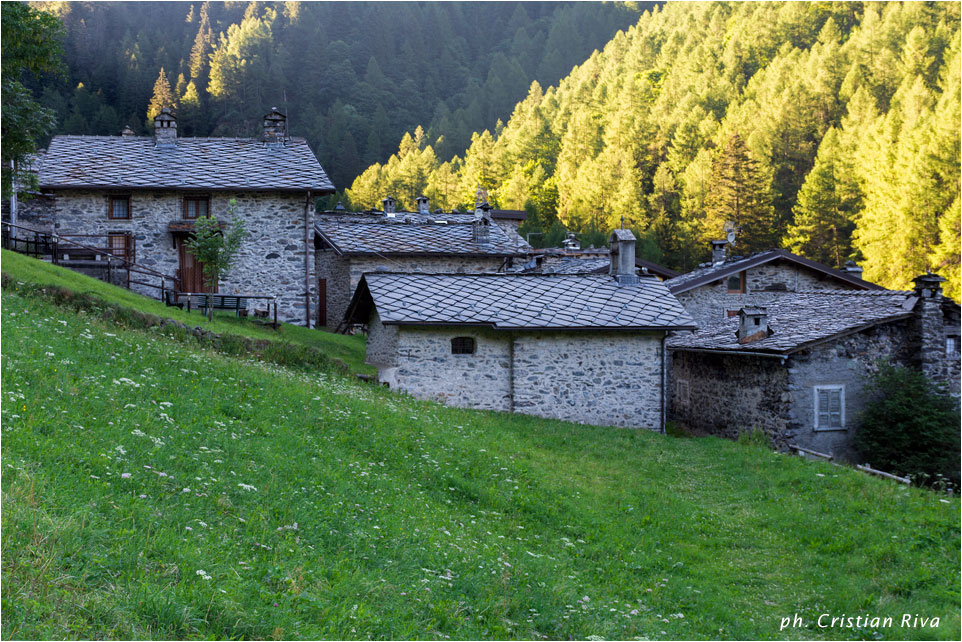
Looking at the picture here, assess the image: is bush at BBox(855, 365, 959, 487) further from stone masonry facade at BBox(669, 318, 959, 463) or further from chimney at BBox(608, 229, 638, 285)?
chimney at BBox(608, 229, 638, 285)

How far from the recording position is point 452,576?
22.2ft

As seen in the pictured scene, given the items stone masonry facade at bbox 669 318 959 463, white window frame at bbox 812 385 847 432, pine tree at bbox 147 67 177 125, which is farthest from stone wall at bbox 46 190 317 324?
pine tree at bbox 147 67 177 125

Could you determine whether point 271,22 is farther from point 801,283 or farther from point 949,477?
point 949,477

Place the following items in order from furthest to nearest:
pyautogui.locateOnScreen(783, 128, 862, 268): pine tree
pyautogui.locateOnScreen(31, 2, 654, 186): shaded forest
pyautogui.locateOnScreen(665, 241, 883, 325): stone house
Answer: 1. pyautogui.locateOnScreen(31, 2, 654, 186): shaded forest
2. pyautogui.locateOnScreen(783, 128, 862, 268): pine tree
3. pyautogui.locateOnScreen(665, 241, 883, 325): stone house

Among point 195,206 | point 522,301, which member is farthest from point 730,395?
point 195,206

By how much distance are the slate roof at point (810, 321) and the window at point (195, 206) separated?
17024 millimetres

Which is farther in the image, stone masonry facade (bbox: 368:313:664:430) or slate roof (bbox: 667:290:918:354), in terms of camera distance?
slate roof (bbox: 667:290:918:354)

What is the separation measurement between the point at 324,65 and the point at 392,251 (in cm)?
8561

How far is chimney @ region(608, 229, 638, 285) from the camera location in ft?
71.5

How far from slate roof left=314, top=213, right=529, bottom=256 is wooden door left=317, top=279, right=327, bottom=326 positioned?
1943 millimetres

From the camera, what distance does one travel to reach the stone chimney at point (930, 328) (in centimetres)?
1925

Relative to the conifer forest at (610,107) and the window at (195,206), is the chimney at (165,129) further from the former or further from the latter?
the conifer forest at (610,107)

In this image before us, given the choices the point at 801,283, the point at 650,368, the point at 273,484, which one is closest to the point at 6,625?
the point at 273,484

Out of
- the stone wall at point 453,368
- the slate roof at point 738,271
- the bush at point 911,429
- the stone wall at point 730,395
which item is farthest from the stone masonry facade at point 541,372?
the slate roof at point 738,271
